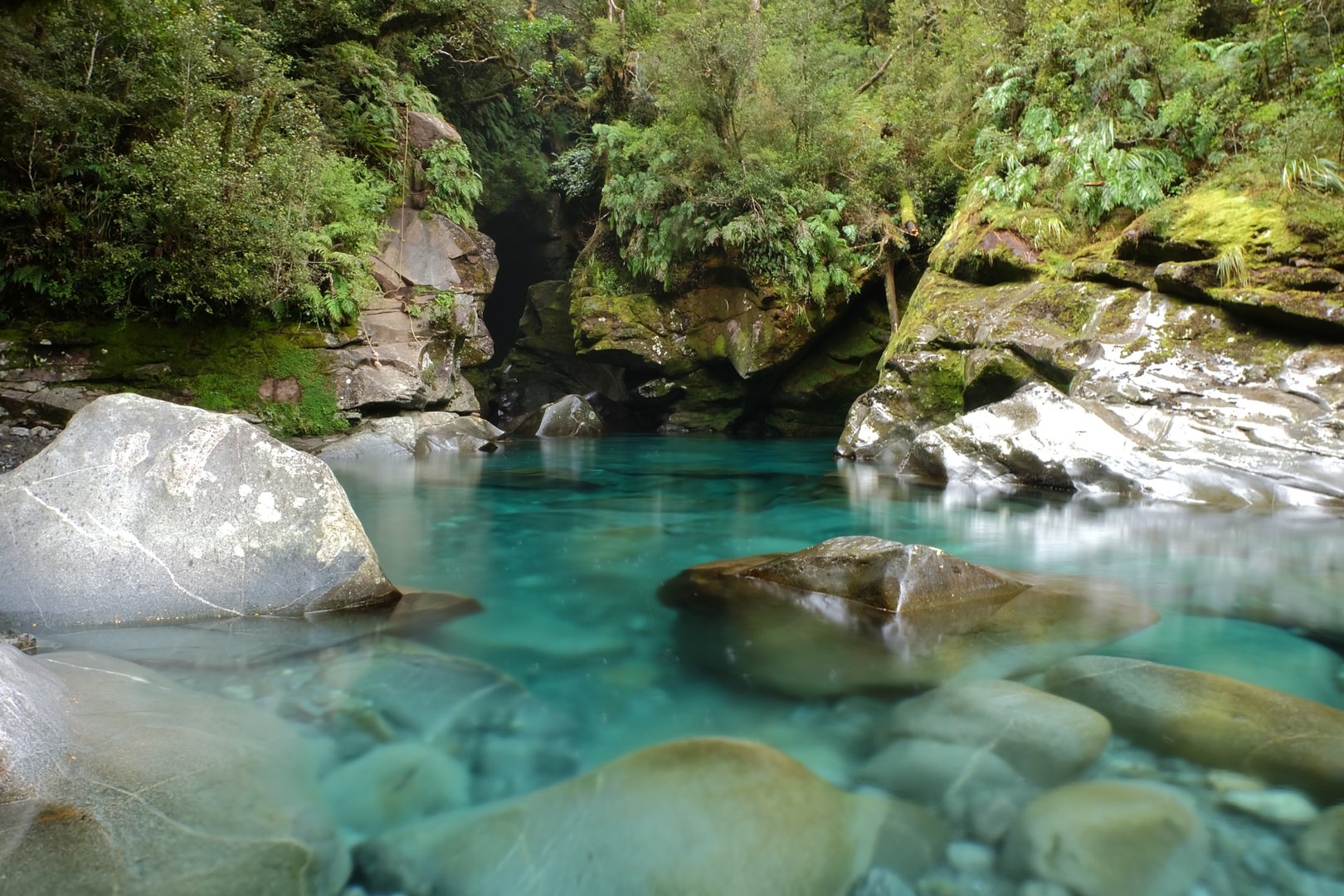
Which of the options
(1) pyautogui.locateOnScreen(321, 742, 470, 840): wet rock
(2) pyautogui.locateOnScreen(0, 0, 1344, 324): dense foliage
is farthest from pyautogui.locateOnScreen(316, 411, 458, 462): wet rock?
(1) pyautogui.locateOnScreen(321, 742, 470, 840): wet rock

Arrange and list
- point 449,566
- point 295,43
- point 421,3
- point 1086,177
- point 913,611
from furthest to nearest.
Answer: point 421,3
point 295,43
point 1086,177
point 449,566
point 913,611

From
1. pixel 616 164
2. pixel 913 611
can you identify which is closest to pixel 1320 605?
pixel 913 611

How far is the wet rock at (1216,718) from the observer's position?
220 centimetres

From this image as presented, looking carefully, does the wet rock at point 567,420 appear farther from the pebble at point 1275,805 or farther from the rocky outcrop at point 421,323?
the pebble at point 1275,805

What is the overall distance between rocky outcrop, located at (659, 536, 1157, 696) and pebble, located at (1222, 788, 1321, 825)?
0.95 m

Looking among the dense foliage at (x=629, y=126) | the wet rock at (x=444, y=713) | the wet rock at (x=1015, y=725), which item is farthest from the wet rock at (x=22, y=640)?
the dense foliage at (x=629, y=126)

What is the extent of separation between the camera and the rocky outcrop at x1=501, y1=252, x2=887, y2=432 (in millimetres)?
16453

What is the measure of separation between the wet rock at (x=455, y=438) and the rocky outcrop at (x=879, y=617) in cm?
979

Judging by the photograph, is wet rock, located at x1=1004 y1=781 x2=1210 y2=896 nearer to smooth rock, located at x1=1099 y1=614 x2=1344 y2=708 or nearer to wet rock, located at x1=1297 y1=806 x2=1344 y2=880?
wet rock, located at x1=1297 y1=806 x2=1344 y2=880

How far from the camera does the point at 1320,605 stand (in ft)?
12.9

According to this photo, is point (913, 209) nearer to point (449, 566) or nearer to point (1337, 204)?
point (1337, 204)

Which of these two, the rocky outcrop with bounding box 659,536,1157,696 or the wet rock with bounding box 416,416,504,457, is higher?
the rocky outcrop with bounding box 659,536,1157,696

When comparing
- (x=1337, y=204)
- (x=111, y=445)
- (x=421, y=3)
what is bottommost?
(x=111, y=445)

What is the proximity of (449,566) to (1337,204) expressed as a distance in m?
10.1
